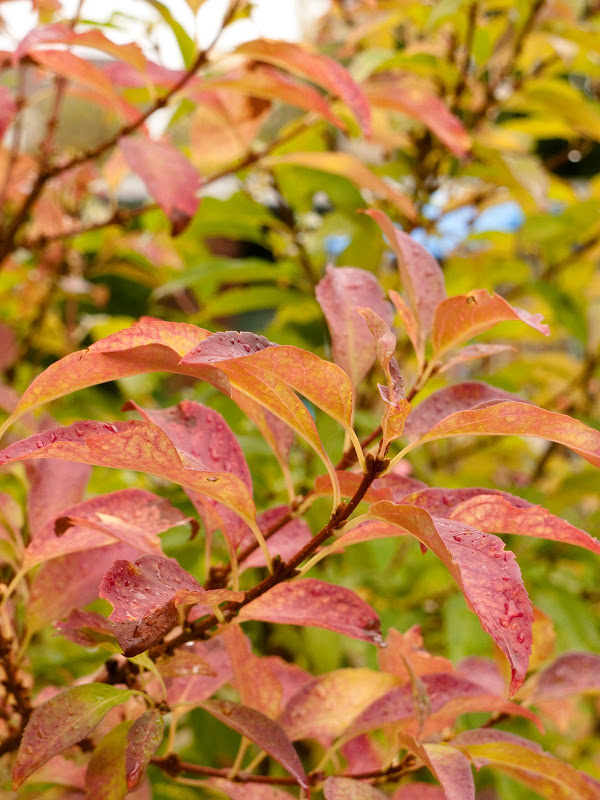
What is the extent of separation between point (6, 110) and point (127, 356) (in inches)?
19.5

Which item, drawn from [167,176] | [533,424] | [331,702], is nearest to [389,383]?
[533,424]

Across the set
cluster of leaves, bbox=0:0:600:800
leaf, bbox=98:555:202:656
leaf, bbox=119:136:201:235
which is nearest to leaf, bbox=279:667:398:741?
cluster of leaves, bbox=0:0:600:800

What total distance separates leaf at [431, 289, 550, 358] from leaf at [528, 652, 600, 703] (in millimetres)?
269

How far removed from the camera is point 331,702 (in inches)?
22.1

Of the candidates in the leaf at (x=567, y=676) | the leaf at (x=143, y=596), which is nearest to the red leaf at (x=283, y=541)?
the leaf at (x=143, y=596)

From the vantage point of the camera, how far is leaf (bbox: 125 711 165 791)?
Result: 0.38 metres

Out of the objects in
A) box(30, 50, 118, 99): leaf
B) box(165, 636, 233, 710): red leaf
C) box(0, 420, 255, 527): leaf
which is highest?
box(30, 50, 118, 99): leaf

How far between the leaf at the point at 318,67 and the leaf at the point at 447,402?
30cm

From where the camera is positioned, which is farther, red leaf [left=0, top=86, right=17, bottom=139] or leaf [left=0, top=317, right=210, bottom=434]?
red leaf [left=0, top=86, right=17, bottom=139]

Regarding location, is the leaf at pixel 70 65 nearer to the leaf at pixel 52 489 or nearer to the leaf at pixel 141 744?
the leaf at pixel 52 489

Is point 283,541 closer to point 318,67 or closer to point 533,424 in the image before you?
point 533,424

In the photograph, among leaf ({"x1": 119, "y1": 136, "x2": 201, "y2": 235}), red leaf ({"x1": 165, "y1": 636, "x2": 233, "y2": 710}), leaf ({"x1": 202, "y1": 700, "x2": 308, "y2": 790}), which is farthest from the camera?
leaf ({"x1": 119, "y1": 136, "x2": 201, "y2": 235})

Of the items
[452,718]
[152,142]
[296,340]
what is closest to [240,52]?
[152,142]

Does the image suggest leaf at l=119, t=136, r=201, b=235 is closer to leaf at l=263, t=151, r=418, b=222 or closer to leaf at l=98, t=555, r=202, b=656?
leaf at l=263, t=151, r=418, b=222
